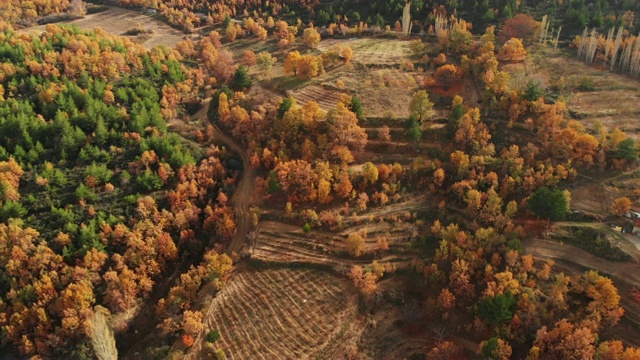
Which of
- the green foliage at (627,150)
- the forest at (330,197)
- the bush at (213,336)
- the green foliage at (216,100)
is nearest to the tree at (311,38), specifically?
the forest at (330,197)

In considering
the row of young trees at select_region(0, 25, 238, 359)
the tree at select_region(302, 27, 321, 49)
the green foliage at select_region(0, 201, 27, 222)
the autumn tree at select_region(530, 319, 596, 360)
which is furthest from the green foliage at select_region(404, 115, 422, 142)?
the green foliage at select_region(0, 201, 27, 222)

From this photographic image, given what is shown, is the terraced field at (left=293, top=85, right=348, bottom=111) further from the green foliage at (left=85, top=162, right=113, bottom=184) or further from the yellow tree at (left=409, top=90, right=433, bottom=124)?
the green foliage at (left=85, top=162, right=113, bottom=184)

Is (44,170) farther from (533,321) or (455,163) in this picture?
(533,321)

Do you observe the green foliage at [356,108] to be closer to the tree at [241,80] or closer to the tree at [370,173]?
the tree at [370,173]

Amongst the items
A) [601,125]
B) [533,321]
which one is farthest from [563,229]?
[601,125]

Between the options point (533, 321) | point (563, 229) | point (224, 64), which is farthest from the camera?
point (224, 64)

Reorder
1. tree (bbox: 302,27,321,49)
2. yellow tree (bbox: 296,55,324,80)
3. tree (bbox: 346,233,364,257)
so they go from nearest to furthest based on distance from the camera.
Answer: tree (bbox: 346,233,364,257) < yellow tree (bbox: 296,55,324,80) < tree (bbox: 302,27,321,49)
